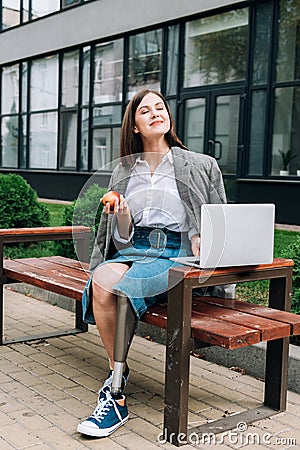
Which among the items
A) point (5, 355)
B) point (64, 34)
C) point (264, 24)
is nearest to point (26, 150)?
point (64, 34)

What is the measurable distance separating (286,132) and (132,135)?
26.4ft

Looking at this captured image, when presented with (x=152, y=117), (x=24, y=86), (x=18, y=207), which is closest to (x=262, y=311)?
(x=152, y=117)

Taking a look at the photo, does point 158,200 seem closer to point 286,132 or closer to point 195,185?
point 195,185

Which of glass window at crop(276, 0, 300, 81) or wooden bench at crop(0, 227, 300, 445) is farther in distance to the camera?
glass window at crop(276, 0, 300, 81)

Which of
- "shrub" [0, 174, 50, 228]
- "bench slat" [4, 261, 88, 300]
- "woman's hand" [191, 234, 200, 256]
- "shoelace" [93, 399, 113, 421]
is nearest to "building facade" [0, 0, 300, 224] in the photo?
"shrub" [0, 174, 50, 228]

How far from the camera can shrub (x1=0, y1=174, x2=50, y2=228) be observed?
803 centimetres

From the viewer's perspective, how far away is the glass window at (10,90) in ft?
61.8

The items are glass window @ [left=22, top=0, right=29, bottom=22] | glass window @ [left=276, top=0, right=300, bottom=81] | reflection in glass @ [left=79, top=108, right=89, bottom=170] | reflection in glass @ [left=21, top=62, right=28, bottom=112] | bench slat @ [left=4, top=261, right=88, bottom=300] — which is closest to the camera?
bench slat @ [left=4, top=261, right=88, bottom=300]

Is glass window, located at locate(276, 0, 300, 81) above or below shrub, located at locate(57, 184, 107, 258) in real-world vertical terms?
above

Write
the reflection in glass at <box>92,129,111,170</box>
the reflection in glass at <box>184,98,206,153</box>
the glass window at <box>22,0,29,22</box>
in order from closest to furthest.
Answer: the reflection in glass at <box>184,98,206,153</box>, the reflection in glass at <box>92,129,111,170</box>, the glass window at <box>22,0,29,22</box>

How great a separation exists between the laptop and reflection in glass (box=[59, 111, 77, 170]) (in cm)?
1352

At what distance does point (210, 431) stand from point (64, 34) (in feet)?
48.3

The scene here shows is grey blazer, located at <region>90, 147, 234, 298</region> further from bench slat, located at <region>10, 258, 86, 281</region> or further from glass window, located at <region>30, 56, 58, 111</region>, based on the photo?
glass window, located at <region>30, 56, 58, 111</region>

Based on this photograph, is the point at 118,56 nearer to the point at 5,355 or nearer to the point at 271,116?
the point at 271,116
